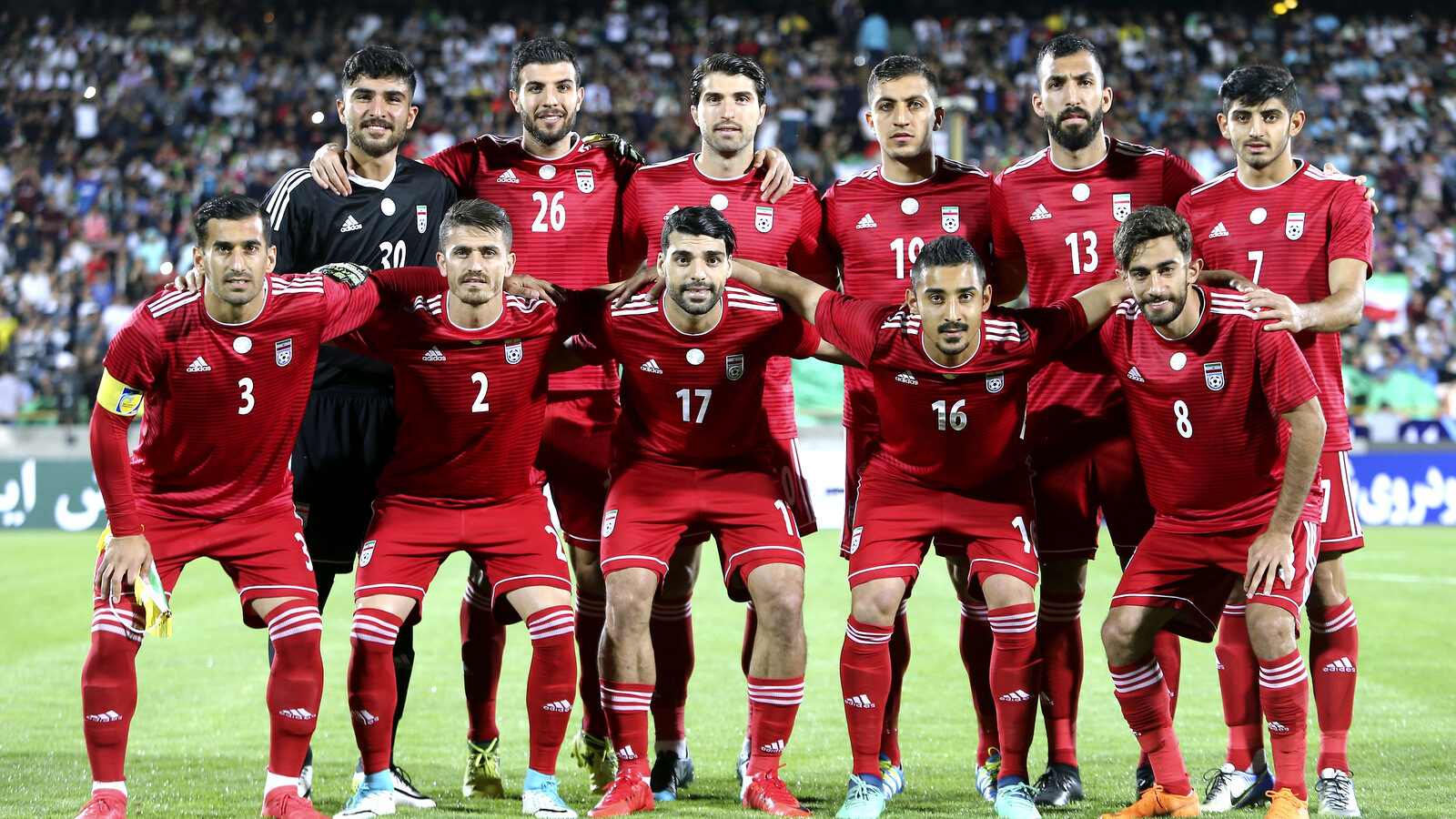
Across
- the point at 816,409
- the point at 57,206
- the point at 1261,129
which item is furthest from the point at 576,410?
the point at 57,206

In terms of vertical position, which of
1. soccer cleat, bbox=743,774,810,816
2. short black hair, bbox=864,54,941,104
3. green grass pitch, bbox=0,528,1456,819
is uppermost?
short black hair, bbox=864,54,941,104

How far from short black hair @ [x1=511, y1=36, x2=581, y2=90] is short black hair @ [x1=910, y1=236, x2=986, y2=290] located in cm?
169

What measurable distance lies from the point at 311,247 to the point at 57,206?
18.5m

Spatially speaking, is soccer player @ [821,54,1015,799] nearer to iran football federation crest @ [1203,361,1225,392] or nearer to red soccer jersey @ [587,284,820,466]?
red soccer jersey @ [587,284,820,466]

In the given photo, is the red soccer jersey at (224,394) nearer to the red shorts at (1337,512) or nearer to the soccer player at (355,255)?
the soccer player at (355,255)

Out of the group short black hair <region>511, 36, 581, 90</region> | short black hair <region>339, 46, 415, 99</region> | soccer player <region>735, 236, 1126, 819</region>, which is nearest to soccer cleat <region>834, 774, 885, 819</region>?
soccer player <region>735, 236, 1126, 819</region>

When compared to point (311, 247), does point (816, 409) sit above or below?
below

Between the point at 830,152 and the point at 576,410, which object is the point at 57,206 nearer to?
the point at 830,152

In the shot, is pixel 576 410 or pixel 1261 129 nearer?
pixel 1261 129

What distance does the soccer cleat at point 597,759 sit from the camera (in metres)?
5.34

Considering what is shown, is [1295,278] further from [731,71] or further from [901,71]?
[731,71]

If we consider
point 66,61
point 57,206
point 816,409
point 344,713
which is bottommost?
point 344,713

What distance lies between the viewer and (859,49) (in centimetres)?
2458

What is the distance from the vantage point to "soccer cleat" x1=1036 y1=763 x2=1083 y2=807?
4.98 meters
